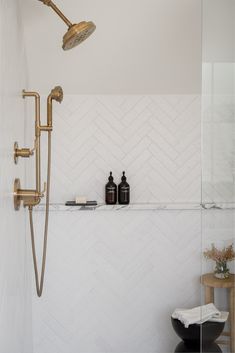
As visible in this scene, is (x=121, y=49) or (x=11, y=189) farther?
(x=121, y=49)

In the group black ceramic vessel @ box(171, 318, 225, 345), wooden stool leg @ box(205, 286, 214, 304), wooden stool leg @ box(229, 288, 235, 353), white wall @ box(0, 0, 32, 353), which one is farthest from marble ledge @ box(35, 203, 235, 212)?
wooden stool leg @ box(229, 288, 235, 353)

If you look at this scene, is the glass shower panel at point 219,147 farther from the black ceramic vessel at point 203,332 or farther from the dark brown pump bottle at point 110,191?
the dark brown pump bottle at point 110,191

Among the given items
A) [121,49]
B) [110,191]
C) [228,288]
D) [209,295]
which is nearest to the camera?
[228,288]

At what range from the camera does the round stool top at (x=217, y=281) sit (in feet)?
4.64

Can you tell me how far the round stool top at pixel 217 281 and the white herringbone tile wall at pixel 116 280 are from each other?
1.08m

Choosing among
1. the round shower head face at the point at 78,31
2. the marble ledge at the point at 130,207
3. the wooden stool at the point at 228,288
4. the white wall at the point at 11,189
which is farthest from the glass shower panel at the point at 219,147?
the marble ledge at the point at 130,207

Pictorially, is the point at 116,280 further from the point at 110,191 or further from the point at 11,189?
the point at 11,189

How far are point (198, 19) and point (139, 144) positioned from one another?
814 mm

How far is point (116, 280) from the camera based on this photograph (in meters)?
2.72

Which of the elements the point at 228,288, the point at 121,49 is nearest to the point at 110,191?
the point at 121,49

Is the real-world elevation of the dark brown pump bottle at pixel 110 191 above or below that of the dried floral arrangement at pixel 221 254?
above

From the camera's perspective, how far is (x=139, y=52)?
2418mm

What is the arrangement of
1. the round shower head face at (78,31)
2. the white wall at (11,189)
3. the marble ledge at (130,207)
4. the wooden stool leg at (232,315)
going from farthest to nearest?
the marble ledge at (130,207) < the round shower head face at (78,31) < the white wall at (11,189) < the wooden stool leg at (232,315)

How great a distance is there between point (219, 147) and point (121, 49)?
113cm
